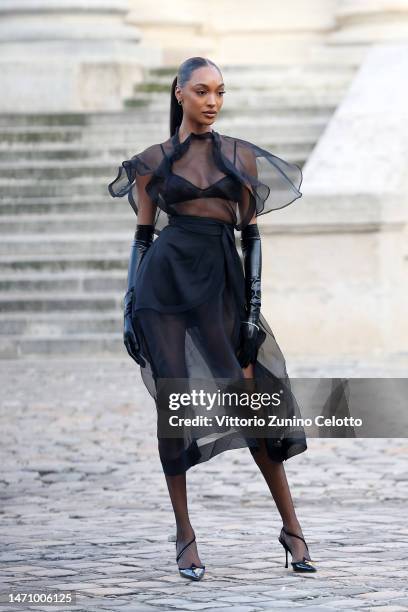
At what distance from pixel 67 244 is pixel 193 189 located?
393 inches

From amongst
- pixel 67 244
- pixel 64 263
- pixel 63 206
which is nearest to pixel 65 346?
pixel 64 263

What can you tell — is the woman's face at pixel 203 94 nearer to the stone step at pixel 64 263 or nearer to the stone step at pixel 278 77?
the stone step at pixel 64 263

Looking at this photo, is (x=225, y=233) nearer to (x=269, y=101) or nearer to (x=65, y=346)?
(x=65, y=346)

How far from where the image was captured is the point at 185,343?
5812mm

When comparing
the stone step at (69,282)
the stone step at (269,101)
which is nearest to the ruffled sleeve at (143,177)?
the stone step at (69,282)

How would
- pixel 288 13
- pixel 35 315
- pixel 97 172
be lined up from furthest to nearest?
pixel 288 13 < pixel 97 172 < pixel 35 315

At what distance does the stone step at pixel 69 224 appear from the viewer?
52.7ft

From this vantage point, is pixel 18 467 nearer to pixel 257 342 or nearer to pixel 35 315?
pixel 257 342

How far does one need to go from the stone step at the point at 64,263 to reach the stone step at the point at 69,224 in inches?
16.9

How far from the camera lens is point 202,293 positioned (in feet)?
19.1

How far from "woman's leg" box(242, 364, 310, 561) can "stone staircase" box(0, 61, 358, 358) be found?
8311 millimetres

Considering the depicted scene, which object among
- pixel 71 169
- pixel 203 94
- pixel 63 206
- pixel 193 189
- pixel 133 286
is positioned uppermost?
pixel 203 94

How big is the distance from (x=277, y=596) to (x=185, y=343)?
900 millimetres

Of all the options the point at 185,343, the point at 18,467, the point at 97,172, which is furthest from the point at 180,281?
the point at 97,172
